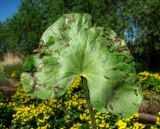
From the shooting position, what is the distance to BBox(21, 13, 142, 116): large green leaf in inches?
69.1

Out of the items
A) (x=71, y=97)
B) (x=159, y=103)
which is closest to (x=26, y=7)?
(x=71, y=97)

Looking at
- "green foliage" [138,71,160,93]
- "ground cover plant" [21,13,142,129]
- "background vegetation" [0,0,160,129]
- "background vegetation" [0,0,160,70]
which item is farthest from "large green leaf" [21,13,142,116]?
"background vegetation" [0,0,160,70]

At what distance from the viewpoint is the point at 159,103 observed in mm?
8617

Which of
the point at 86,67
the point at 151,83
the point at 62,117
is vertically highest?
the point at 86,67

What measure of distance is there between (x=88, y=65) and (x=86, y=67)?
1 centimetres

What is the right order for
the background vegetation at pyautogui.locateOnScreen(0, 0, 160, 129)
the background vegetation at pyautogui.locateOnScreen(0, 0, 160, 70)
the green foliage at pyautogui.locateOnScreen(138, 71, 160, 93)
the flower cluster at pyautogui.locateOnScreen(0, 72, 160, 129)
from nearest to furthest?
the flower cluster at pyautogui.locateOnScreen(0, 72, 160, 129), the background vegetation at pyautogui.locateOnScreen(0, 0, 160, 129), the green foliage at pyautogui.locateOnScreen(138, 71, 160, 93), the background vegetation at pyautogui.locateOnScreen(0, 0, 160, 70)

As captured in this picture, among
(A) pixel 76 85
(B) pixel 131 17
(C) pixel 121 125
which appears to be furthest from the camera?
(B) pixel 131 17

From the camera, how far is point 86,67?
5.98 feet

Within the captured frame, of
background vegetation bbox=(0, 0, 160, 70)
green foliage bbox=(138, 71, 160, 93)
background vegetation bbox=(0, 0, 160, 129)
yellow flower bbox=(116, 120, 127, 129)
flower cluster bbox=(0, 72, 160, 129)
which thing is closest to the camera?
yellow flower bbox=(116, 120, 127, 129)

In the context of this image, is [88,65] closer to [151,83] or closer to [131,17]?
[151,83]

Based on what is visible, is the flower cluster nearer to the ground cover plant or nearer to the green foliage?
the green foliage

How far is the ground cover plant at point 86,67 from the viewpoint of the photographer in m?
1.75

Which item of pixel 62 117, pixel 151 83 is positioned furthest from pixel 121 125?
pixel 151 83

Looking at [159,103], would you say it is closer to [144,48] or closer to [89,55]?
[89,55]
